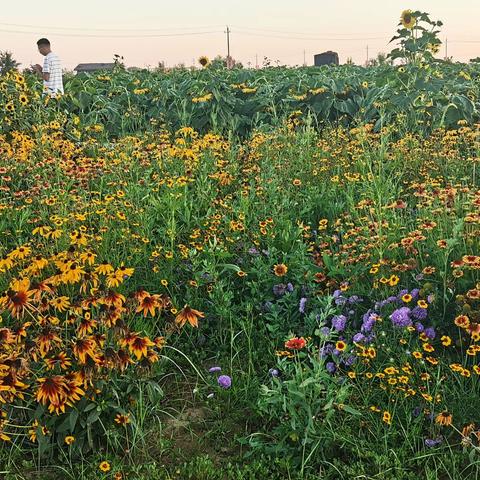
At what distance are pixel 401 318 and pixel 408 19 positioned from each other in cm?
485

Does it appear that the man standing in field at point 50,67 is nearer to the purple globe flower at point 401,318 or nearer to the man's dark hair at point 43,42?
the man's dark hair at point 43,42

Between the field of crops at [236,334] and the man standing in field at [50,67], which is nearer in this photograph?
the field of crops at [236,334]

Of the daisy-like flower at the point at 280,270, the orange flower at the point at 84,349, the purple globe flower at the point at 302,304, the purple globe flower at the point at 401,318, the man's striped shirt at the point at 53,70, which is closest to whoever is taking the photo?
the orange flower at the point at 84,349

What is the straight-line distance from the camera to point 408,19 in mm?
6465

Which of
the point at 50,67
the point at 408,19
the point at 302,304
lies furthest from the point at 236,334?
the point at 50,67

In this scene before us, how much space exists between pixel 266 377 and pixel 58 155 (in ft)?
11.3

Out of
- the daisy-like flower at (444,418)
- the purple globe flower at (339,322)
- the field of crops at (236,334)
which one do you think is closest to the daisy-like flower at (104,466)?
the field of crops at (236,334)

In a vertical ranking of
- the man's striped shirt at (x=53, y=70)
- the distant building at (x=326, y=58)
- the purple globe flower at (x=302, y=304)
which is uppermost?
the distant building at (x=326, y=58)

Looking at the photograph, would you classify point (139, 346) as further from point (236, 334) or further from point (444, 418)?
point (444, 418)

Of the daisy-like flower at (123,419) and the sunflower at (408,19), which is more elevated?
the sunflower at (408,19)

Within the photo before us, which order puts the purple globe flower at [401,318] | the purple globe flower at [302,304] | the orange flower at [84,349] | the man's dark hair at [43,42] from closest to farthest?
the orange flower at [84,349] → the purple globe flower at [401,318] → the purple globe flower at [302,304] → the man's dark hair at [43,42]

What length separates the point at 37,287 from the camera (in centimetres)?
245

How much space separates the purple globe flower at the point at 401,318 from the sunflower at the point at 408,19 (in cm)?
477

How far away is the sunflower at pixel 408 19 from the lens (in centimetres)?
643
